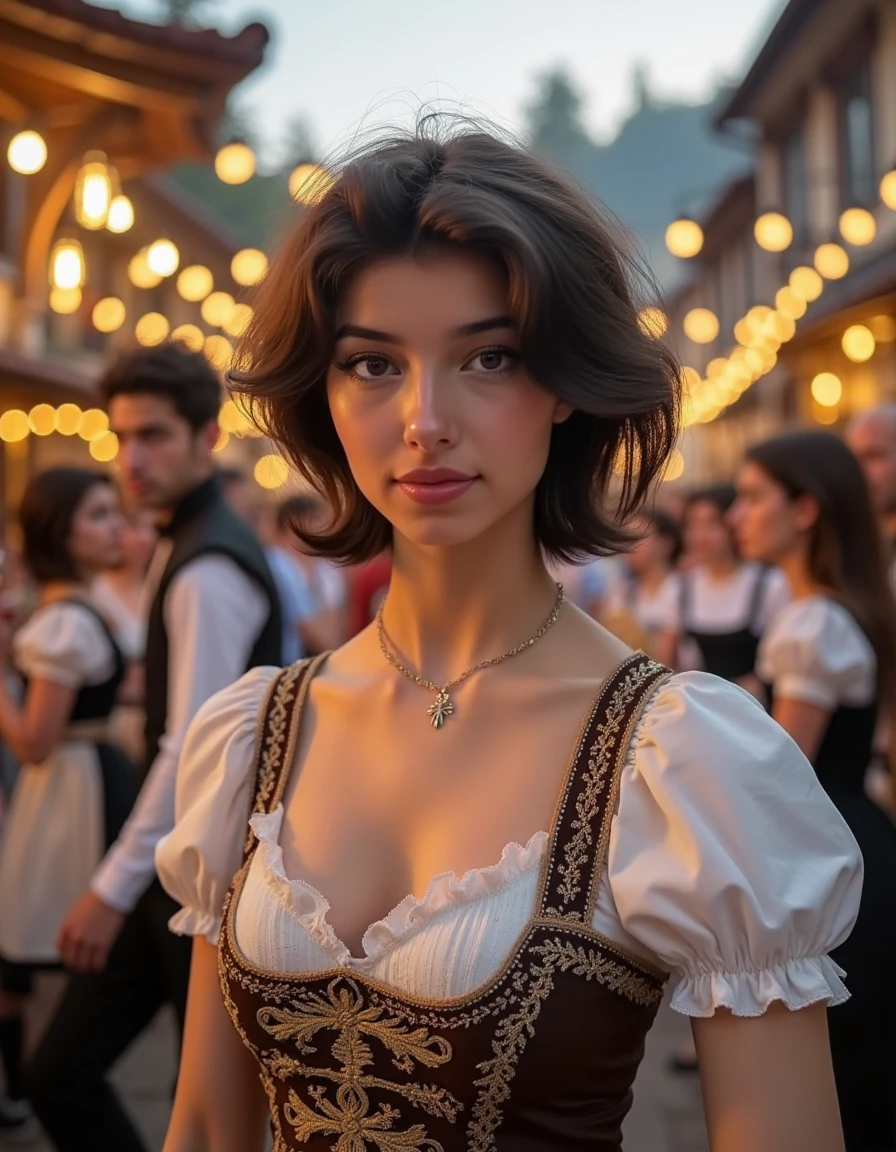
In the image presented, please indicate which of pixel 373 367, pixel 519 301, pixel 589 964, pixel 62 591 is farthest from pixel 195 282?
pixel 589 964

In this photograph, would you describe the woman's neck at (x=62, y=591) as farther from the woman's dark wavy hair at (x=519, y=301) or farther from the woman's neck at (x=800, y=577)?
the woman's dark wavy hair at (x=519, y=301)

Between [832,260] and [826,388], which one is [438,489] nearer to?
[832,260]

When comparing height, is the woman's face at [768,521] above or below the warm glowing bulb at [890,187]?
below

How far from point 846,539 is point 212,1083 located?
2.19 meters

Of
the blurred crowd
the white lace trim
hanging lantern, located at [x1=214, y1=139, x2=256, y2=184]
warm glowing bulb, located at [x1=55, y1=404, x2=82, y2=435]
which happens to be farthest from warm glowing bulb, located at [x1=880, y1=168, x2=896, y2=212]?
warm glowing bulb, located at [x1=55, y1=404, x2=82, y2=435]

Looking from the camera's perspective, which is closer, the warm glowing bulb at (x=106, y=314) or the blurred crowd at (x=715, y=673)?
the blurred crowd at (x=715, y=673)

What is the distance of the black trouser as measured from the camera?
2.76m

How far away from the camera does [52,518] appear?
4.22 meters

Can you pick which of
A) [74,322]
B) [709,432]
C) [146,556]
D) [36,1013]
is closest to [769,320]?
[74,322]

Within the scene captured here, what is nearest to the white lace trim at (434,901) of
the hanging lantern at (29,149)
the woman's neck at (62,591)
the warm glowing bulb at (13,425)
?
the woman's neck at (62,591)

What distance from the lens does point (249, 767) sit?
1.76m

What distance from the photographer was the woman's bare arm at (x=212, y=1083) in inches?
68.1

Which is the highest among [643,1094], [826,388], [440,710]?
[826,388]

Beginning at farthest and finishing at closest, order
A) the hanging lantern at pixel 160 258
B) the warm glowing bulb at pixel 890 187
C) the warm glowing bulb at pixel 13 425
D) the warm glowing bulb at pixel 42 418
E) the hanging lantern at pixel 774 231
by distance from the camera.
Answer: the warm glowing bulb at pixel 42 418 < the warm glowing bulb at pixel 13 425 < the hanging lantern at pixel 774 231 < the hanging lantern at pixel 160 258 < the warm glowing bulb at pixel 890 187
